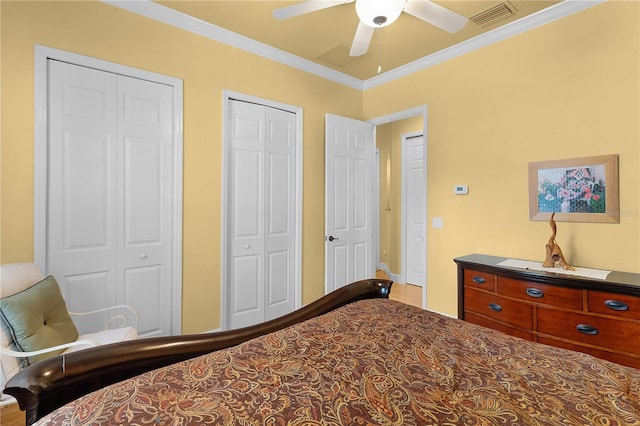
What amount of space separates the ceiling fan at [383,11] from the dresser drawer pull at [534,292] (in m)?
1.93

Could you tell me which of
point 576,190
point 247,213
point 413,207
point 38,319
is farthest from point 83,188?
point 413,207

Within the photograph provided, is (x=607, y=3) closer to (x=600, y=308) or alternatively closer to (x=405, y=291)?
(x=600, y=308)

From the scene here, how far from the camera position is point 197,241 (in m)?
2.79

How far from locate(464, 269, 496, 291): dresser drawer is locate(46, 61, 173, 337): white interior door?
254cm

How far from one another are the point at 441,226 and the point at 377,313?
2.18m

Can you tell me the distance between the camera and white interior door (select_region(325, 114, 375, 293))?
3.61 metres

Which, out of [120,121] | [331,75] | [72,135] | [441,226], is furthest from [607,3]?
[72,135]

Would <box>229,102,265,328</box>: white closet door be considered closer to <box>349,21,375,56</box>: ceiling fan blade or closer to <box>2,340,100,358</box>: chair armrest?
<box>349,21,375,56</box>: ceiling fan blade

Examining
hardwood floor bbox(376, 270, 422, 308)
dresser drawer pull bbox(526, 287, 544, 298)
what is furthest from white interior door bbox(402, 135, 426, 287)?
dresser drawer pull bbox(526, 287, 544, 298)

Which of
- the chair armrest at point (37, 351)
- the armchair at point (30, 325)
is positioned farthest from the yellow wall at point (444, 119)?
the chair armrest at point (37, 351)

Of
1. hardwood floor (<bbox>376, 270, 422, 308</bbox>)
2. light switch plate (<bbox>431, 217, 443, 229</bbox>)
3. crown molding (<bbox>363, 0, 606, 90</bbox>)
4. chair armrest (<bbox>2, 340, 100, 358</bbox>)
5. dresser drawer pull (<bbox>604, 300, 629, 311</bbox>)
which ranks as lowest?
hardwood floor (<bbox>376, 270, 422, 308</bbox>)

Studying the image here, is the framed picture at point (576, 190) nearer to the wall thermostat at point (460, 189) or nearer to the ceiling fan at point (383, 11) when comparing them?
the wall thermostat at point (460, 189)

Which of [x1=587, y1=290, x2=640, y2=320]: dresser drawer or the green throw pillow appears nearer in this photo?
the green throw pillow

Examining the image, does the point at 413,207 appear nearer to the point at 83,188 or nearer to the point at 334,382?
the point at 83,188
